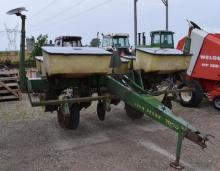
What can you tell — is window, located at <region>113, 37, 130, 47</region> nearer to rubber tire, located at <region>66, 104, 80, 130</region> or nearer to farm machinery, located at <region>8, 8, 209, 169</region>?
farm machinery, located at <region>8, 8, 209, 169</region>

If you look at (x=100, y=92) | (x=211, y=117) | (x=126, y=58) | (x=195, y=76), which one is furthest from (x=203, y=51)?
(x=100, y=92)

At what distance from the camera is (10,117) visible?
8.04 metres

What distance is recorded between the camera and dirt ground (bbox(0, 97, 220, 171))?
16.2 feet

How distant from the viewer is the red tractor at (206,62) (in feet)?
27.4

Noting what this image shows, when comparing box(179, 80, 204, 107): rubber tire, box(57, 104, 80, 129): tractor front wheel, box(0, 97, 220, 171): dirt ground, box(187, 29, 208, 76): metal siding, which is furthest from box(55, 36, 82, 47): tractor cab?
box(57, 104, 80, 129): tractor front wheel

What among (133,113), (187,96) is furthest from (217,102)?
(133,113)

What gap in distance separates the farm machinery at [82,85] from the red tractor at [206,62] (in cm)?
245

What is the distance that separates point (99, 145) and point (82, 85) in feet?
3.27

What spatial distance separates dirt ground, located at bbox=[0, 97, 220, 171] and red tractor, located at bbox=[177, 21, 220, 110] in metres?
0.64

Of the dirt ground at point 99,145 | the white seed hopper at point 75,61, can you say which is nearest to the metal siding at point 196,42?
the dirt ground at point 99,145

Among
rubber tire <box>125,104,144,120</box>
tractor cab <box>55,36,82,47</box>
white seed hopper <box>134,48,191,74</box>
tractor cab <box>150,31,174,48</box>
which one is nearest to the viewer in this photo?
white seed hopper <box>134,48,191,74</box>

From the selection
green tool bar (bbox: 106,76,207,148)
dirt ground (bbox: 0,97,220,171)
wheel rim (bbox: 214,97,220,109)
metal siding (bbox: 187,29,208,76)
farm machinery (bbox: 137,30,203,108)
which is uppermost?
metal siding (bbox: 187,29,208,76)

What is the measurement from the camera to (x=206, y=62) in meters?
8.55

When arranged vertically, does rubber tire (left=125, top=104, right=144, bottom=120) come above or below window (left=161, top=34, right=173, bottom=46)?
below
